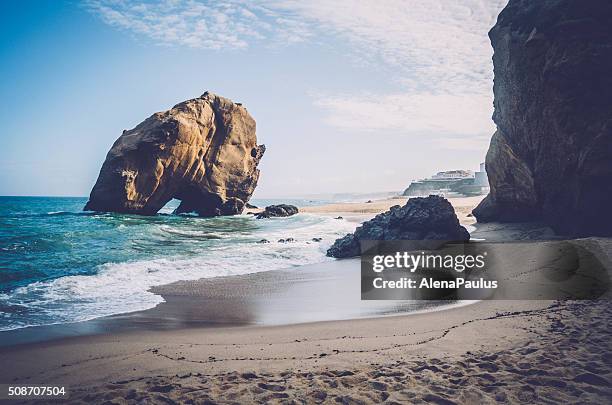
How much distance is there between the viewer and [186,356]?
16.9 ft

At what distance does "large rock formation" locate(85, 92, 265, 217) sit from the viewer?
31048mm

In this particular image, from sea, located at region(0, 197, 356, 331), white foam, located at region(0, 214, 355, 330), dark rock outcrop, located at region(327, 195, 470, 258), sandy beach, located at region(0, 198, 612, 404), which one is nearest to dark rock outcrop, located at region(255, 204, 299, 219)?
sea, located at region(0, 197, 356, 331)

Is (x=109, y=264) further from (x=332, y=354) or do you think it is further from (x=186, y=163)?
(x=186, y=163)

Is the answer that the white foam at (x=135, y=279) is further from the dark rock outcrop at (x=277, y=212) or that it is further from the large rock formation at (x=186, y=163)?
the dark rock outcrop at (x=277, y=212)

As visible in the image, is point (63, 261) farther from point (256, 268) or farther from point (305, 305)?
point (305, 305)

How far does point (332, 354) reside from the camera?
5078 millimetres

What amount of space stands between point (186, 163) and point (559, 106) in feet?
95.1

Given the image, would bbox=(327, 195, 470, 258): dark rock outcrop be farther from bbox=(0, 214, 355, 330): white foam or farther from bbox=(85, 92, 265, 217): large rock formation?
A: bbox=(85, 92, 265, 217): large rock formation

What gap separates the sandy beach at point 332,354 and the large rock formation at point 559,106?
7.28 metres

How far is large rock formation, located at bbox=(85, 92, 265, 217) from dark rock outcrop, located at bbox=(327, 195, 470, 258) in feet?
71.5

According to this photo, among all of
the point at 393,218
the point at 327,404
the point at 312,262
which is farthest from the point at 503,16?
the point at 327,404

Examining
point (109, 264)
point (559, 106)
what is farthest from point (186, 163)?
point (559, 106)

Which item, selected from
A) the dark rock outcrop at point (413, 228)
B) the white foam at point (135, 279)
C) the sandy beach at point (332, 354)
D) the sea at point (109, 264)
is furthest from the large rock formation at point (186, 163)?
the sandy beach at point (332, 354)

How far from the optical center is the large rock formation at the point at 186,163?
102ft
